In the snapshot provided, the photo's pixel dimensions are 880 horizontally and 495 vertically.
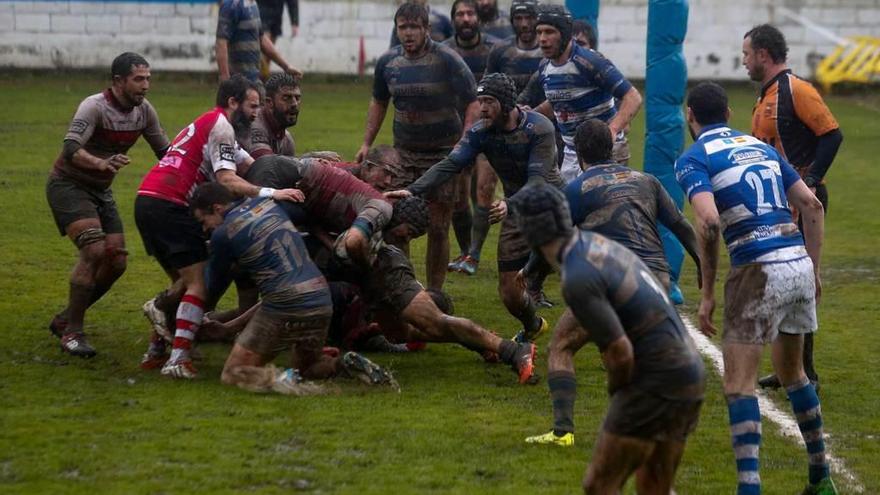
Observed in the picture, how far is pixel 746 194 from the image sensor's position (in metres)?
7.23

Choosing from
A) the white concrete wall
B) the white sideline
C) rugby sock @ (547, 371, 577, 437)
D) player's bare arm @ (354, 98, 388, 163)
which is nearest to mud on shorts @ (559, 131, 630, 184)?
the white sideline

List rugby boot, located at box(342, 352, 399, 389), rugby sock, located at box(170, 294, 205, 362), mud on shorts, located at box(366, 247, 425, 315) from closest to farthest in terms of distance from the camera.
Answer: rugby boot, located at box(342, 352, 399, 389), rugby sock, located at box(170, 294, 205, 362), mud on shorts, located at box(366, 247, 425, 315)

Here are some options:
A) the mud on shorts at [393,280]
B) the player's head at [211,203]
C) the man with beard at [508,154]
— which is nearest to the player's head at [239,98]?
the player's head at [211,203]

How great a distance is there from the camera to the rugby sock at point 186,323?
9.01 m

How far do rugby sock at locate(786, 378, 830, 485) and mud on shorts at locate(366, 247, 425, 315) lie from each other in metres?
2.81

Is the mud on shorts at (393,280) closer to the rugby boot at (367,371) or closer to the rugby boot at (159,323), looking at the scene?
the rugby boot at (367,371)

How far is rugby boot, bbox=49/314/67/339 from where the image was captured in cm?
1005

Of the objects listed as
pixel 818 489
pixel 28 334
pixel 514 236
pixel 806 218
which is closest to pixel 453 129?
pixel 514 236

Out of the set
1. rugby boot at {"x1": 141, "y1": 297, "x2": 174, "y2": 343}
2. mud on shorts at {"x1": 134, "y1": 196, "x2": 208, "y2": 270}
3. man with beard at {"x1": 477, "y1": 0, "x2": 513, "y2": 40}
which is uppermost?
man with beard at {"x1": 477, "y1": 0, "x2": 513, "y2": 40}

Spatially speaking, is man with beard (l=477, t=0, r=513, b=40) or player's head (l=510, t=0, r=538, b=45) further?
man with beard (l=477, t=0, r=513, b=40)

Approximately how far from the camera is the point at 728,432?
818 centimetres

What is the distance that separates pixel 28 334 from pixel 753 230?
5493 mm

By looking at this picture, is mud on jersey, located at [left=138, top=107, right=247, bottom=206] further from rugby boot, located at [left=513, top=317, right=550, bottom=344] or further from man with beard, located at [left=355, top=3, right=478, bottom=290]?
rugby boot, located at [left=513, top=317, right=550, bottom=344]

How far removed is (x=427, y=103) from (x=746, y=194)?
16.2 feet
